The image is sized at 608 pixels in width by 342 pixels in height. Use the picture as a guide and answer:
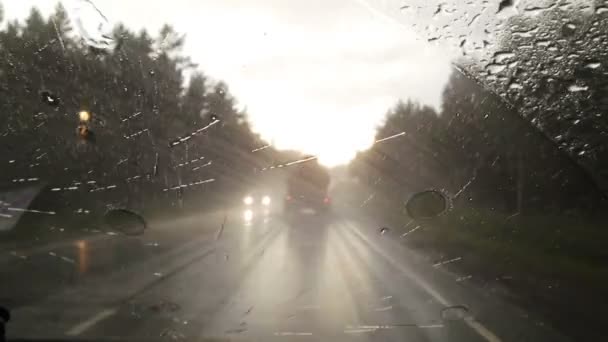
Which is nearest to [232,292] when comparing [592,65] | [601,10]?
[592,65]

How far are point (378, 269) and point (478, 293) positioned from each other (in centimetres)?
208

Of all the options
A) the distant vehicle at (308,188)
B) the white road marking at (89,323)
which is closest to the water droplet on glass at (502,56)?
the distant vehicle at (308,188)

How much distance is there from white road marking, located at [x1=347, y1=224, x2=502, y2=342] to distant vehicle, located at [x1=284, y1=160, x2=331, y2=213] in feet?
3.56

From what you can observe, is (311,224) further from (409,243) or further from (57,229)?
(57,229)

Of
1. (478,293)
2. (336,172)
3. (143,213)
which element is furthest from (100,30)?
(478,293)

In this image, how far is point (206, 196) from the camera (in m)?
8.86

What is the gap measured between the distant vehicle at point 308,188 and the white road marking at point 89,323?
3.41 metres

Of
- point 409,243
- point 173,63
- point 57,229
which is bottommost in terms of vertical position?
point 409,243

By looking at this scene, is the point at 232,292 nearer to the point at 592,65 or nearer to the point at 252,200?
the point at 252,200

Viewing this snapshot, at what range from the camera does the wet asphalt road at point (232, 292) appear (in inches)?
229

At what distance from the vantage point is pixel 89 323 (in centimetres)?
589

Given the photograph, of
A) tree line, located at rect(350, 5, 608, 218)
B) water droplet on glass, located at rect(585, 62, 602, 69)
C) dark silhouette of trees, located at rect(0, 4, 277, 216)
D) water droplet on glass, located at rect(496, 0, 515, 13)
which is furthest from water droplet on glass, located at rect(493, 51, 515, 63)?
dark silhouette of trees, located at rect(0, 4, 277, 216)

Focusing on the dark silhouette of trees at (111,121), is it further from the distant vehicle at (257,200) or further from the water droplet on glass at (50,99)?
the distant vehicle at (257,200)

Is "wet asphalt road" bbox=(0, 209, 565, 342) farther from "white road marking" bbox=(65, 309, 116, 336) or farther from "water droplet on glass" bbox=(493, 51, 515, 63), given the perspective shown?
"water droplet on glass" bbox=(493, 51, 515, 63)
